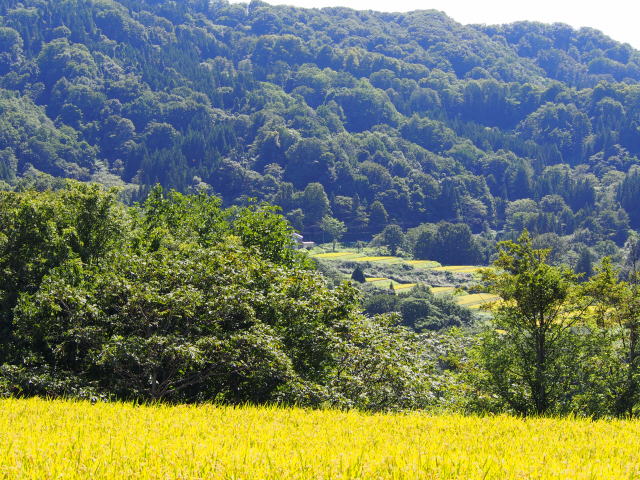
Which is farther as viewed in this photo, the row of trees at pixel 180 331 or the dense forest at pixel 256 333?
the dense forest at pixel 256 333

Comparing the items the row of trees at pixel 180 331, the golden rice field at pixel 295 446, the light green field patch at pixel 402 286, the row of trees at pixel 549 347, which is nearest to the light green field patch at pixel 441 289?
the light green field patch at pixel 402 286

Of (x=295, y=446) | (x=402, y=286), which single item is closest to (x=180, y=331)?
(x=295, y=446)

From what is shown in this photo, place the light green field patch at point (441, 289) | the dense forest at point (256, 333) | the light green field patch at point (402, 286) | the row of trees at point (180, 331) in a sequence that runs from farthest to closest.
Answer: the light green field patch at point (441, 289), the light green field patch at point (402, 286), the dense forest at point (256, 333), the row of trees at point (180, 331)

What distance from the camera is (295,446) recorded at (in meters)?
7.73

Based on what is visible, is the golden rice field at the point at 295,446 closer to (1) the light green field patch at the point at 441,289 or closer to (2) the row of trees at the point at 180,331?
(2) the row of trees at the point at 180,331

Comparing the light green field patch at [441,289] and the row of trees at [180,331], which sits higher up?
the row of trees at [180,331]

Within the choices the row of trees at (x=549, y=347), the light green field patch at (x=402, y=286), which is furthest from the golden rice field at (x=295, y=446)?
the light green field patch at (x=402, y=286)

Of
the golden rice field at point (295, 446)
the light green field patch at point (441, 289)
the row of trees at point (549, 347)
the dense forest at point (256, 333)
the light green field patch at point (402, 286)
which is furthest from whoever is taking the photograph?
the light green field patch at point (441, 289)

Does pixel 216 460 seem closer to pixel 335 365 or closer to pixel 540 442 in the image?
pixel 540 442

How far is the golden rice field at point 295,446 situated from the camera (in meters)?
6.19

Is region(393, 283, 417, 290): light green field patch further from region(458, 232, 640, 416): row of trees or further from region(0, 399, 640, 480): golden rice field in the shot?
region(0, 399, 640, 480): golden rice field

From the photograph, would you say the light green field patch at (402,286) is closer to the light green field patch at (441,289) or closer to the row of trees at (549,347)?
the light green field patch at (441,289)

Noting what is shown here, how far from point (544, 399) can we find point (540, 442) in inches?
373

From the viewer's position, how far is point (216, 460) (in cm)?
656
